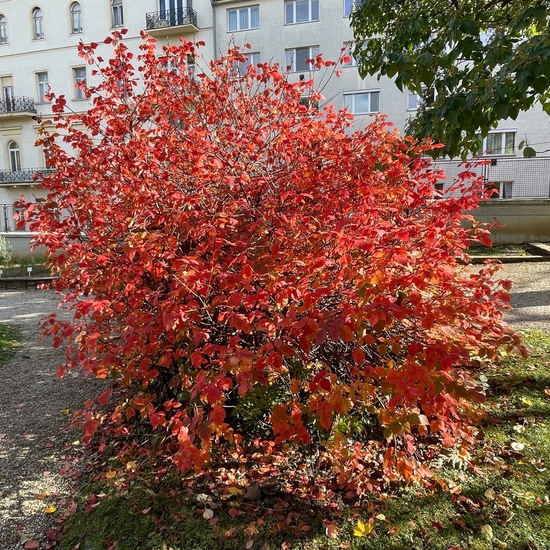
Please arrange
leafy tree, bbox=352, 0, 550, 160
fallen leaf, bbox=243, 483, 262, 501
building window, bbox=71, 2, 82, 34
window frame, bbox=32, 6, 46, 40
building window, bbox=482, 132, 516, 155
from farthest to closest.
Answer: window frame, bbox=32, 6, 46, 40 < building window, bbox=71, 2, 82, 34 < building window, bbox=482, 132, 516, 155 < leafy tree, bbox=352, 0, 550, 160 < fallen leaf, bbox=243, 483, 262, 501

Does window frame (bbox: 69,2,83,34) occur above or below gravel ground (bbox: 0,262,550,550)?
above

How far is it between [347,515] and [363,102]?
19.7m

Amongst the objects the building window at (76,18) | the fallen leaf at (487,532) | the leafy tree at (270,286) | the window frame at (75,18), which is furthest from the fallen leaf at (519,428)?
the building window at (76,18)

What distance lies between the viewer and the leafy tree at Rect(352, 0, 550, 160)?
300 cm

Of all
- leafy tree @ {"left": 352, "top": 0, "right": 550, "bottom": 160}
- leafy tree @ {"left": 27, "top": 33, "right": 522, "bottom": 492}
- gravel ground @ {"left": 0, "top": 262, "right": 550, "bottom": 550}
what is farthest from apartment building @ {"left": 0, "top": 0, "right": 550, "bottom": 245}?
leafy tree @ {"left": 27, "top": 33, "right": 522, "bottom": 492}

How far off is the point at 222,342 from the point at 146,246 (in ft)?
→ 2.57

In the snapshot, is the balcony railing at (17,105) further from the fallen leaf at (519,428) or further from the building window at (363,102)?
the fallen leaf at (519,428)

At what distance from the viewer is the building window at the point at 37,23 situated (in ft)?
79.7

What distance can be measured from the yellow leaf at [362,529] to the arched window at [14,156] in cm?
2937

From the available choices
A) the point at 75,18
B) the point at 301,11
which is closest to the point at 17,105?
the point at 75,18

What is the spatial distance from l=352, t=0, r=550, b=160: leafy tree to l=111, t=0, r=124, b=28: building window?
21.6 meters

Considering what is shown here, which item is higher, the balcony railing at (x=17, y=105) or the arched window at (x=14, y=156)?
the balcony railing at (x=17, y=105)

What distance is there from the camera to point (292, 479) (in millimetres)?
2734

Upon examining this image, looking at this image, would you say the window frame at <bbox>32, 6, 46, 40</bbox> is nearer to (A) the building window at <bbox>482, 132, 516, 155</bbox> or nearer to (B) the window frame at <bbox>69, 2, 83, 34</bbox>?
(B) the window frame at <bbox>69, 2, 83, 34</bbox>
